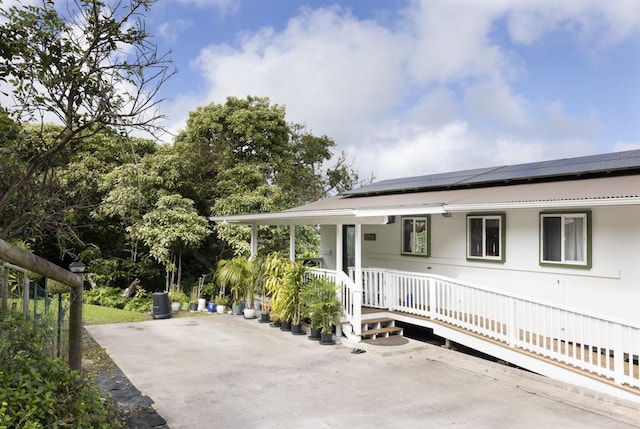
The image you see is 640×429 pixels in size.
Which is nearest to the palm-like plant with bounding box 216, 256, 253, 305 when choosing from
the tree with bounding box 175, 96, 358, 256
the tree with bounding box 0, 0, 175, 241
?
the tree with bounding box 175, 96, 358, 256

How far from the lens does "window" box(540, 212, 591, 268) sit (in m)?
7.49

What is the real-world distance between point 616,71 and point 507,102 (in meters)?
4.29

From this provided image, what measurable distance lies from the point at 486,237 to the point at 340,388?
471 centimetres

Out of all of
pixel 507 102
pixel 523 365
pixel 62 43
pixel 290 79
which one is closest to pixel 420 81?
pixel 507 102

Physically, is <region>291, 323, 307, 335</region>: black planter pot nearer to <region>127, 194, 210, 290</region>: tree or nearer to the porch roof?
the porch roof

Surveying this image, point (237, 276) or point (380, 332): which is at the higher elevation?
point (237, 276)

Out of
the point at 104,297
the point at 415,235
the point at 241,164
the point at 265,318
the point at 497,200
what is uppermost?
the point at 241,164

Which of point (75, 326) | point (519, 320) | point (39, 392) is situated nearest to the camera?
point (39, 392)

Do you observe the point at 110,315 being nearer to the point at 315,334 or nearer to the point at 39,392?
the point at 315,334

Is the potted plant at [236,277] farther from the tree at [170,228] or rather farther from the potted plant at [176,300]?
the tree at [170,228]

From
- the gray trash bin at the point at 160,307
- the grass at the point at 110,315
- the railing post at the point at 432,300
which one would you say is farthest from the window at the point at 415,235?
the gray trash bin at the point at 160,307

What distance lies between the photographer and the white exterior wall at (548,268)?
698 centimetres

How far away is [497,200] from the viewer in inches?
321

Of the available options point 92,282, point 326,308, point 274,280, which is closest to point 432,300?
point 326,308
